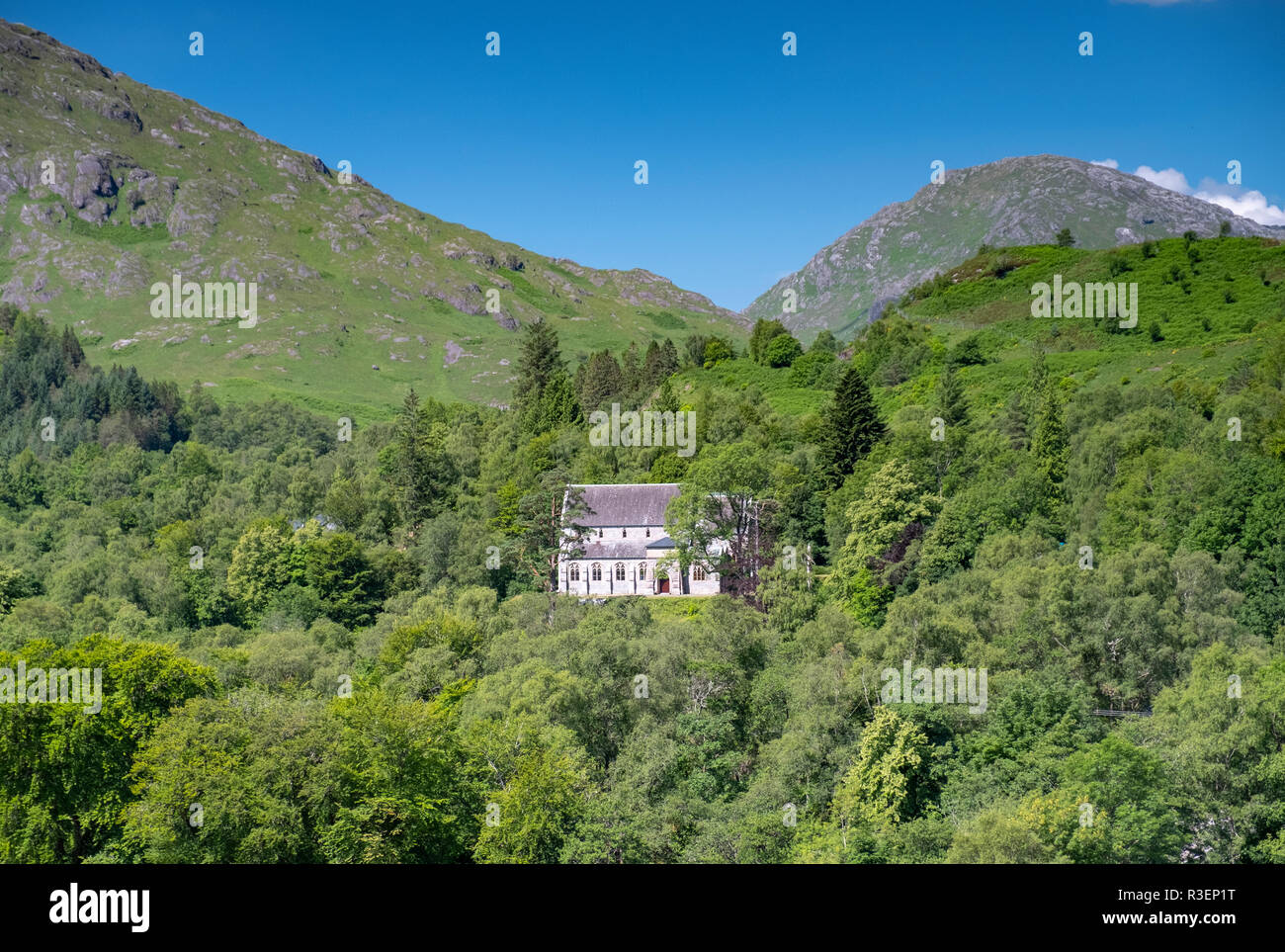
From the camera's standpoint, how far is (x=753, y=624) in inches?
1946

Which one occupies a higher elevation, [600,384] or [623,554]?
[600,384]

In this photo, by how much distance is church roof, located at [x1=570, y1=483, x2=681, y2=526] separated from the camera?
226 feet

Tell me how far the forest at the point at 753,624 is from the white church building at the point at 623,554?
240cm

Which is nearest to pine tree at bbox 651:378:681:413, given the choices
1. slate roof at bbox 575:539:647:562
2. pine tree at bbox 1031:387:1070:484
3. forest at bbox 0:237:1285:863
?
forest at bbox 0:237:1285:863

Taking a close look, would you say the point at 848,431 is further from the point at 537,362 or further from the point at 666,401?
the point at 537,362

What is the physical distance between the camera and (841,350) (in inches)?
4129

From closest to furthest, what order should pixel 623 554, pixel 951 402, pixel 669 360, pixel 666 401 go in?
pixel 623 554
pixel 951 402
pixel 666 401
pixel 669 360

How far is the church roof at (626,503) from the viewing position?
6875 cm

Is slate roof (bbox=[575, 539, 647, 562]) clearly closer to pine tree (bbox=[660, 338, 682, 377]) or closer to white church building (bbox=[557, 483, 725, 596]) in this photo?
white church building (bbox=[557, 483, 725, 596])

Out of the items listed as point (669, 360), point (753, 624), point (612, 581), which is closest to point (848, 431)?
point (612, 581)

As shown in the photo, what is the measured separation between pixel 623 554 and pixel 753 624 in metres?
20.0

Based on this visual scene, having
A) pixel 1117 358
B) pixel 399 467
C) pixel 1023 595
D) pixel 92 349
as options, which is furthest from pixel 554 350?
pixel 92 349
